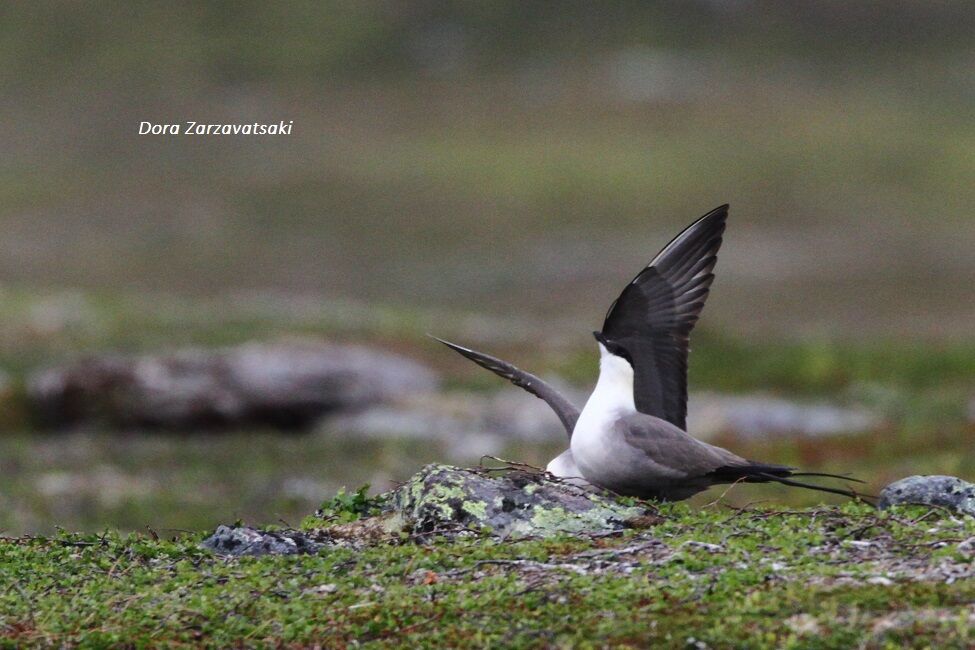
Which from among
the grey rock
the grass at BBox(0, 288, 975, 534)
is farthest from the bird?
the grass at BBox(0, 288, 975, 534)

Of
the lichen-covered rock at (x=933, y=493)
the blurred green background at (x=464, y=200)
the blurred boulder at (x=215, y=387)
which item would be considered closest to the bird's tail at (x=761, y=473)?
the lichen-covered rock at (x=933, y=493)

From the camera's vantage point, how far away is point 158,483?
22.6 meters

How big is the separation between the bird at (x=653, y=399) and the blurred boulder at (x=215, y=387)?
16.8 metres

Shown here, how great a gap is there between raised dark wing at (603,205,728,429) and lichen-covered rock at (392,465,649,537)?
1280 mm

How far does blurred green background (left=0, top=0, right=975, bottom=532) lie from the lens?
2673cm

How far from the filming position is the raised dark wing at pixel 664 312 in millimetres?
12039

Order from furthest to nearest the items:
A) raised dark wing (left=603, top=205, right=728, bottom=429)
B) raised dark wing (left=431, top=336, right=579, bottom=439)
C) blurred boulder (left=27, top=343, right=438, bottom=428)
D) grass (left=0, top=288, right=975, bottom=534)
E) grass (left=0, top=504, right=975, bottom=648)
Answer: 1. blurred boulder (left=27, top=343, right=438, bottom=428)
2. grass (left=0, top=288, right=975, bottom=534)
3. raised dark wing (left=431, top=336, right=579, bottom=439)
4. raised dark wing (left=603, top=205, right=728, bottom=429)
5. grass (left=0, top=504, right=975, bottom=648)

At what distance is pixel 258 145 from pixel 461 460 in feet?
372

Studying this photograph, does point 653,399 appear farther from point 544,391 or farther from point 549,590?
point 549,590

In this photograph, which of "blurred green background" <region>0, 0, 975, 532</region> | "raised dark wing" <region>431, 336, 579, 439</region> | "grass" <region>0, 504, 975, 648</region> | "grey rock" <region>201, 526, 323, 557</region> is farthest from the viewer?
"blurred green background" <region>0, 0, 975, 532</region>

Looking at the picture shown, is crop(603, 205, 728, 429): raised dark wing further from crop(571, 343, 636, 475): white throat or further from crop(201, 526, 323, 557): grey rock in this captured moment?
crop(201, 526, 323, 557): grey rock

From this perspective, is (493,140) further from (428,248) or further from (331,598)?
(331,598)

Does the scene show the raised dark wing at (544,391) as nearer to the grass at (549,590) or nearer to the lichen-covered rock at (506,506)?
the lichen-covered rock at (506,506)

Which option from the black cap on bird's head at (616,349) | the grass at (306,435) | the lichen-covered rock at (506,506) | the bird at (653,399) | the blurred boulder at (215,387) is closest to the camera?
the lichen-covered rock at (506,506)
